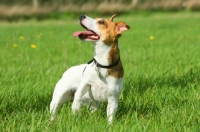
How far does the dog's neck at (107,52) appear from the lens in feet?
10.7

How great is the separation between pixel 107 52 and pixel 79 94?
1.60 ft

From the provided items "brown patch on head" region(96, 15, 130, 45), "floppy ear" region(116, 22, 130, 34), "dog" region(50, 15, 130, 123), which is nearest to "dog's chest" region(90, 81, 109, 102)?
"dog" region(50, 15, 130, 123)

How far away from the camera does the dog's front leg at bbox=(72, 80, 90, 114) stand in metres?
3.39

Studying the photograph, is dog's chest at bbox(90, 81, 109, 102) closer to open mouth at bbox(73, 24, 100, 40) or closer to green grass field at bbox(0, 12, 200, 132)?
green grass field at bbox(0, 12, 200, 132)

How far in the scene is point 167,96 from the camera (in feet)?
12.9

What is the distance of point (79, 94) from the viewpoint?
3.42 metres

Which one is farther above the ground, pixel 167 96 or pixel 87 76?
pixel 87 76

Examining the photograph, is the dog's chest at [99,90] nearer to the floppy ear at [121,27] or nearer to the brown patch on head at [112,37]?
the brown patch on head at [112,37]

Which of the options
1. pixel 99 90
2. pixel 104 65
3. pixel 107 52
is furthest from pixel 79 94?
pixel 107 52

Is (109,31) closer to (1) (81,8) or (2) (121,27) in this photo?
(2) (121,27)

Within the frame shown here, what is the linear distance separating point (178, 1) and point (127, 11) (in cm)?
501

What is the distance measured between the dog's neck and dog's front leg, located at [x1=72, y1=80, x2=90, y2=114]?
27 centimetres

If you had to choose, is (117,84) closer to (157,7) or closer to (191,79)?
(191,79)

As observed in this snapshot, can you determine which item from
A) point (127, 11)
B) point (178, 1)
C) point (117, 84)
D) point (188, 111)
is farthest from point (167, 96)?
point (178, 1)
